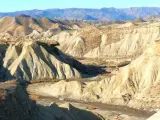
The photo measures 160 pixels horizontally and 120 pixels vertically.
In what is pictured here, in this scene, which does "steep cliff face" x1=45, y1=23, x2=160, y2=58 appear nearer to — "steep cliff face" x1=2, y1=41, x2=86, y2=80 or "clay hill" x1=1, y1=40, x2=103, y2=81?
"clay hill" x1=1, y1=40, x2=103, y2=81

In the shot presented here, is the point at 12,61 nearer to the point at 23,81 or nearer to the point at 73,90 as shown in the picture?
the point at 23,81

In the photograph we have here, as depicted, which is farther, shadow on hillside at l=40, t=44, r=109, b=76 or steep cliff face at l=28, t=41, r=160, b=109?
shadow on hillside at l=40, t=44, r=109, b=76

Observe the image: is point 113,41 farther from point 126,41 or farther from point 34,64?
point 34,64

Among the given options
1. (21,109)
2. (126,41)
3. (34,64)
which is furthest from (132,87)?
(126,41)

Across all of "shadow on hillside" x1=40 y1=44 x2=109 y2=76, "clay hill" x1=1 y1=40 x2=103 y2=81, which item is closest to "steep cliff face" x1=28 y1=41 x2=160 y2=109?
"clay hill" x1=1 y1=40 x2=103 y2=81

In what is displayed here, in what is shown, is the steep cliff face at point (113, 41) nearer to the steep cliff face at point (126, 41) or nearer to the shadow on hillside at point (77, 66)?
the steep cliff face at point (126, 41)

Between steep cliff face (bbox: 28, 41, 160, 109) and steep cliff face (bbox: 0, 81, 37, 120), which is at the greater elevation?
steep cliff face (bbox: 0, 81, 37, 120)

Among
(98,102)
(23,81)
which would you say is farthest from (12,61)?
(98,102)

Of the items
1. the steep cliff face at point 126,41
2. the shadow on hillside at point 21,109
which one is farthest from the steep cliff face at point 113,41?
the shadow on hillside at point 21,109

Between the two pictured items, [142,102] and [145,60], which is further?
[145,60]

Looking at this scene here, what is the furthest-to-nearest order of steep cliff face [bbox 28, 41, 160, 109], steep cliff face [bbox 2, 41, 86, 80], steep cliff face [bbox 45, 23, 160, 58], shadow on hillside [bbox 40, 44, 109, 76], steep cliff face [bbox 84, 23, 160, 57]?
steep cliff face [bbox 45, 23, 160, 58]
steep cliff face [bbox 84, 23, 160, 57]
shadow on hillside [bbox 40, 44, 109, 76]
steep cliff face [bbox 2, 41, 86, 80]
steep cliff face [bbox 28, 41, 160, 109]

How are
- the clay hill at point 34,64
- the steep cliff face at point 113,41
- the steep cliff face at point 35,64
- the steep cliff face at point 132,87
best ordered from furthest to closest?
1. the steep cliff face at point 113,41
2. the steep cliff face at point 35,64
3. the clay hill at point 34,64
4. the steep cliff face at point 132,87
